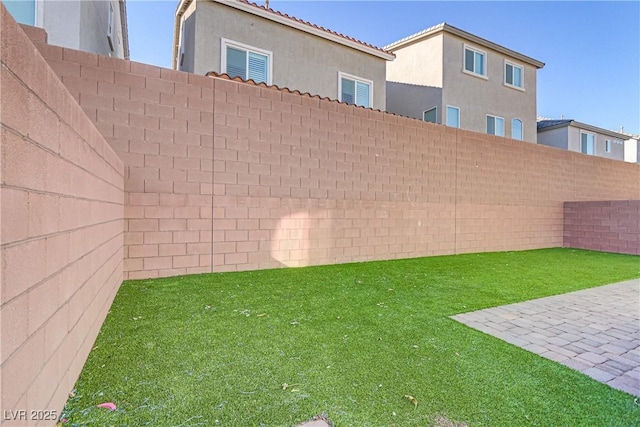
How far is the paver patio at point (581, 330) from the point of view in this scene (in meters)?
2.55

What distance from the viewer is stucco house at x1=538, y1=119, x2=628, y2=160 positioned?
18.2m

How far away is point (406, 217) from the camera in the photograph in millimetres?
7629

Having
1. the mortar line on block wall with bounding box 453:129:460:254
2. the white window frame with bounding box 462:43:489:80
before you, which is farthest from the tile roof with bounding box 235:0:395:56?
the mortar line on block wall with bounding box 453:129:460:254

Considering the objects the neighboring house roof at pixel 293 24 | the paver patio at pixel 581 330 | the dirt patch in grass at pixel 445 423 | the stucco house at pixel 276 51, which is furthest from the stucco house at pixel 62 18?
the paver patio at pixel 581 330

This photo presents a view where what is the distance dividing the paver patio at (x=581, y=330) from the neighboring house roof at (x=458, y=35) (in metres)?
11.2

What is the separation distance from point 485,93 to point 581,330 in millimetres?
12836

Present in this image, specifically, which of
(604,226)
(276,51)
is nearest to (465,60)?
(604,226)

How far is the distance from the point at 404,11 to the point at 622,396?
13940 mm

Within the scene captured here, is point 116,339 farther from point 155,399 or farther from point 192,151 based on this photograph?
point 192,151

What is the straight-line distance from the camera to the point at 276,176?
5.94 m

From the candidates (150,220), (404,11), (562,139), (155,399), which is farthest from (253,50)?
(562,139)

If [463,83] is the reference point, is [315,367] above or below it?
below

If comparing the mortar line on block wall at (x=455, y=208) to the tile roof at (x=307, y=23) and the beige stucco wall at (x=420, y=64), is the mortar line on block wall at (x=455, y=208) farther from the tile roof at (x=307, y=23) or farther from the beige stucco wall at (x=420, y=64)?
the beige stucco wall at (x=420, y=64)

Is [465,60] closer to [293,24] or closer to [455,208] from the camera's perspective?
[293,24]
